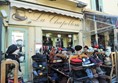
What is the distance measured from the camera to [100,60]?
6691mm

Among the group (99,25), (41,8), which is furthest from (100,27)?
(41,8)

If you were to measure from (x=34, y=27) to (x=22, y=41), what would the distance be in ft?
2.80

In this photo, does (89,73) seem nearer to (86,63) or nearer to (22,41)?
(86,63)

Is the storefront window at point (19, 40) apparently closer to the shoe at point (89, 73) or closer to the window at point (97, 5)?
the shoe at point (89, 73)

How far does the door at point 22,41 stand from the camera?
6257 mm

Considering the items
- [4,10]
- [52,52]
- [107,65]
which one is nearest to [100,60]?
[107,65]

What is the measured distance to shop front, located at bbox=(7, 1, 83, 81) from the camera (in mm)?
6395

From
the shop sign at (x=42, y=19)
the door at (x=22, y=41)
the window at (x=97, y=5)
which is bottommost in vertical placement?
the door at (x=22, y=41)

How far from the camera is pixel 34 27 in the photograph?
703cm

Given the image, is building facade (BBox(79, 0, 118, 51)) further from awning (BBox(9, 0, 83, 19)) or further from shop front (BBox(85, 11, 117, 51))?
awning (BBox(9, 0, 83, 19))

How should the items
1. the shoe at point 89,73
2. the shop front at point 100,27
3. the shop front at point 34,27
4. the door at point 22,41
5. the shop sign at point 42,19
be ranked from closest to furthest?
A: the shoe at point 89,73 < the door at point 22,41 < the shop front at point 34,27 < the shop sign at point 42,19 < the shop front at point 100,27

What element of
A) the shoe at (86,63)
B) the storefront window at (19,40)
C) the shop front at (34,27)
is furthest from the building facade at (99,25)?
the storefront window at (19,40)

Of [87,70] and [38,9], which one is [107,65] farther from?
[38,9]

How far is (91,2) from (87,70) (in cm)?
562
